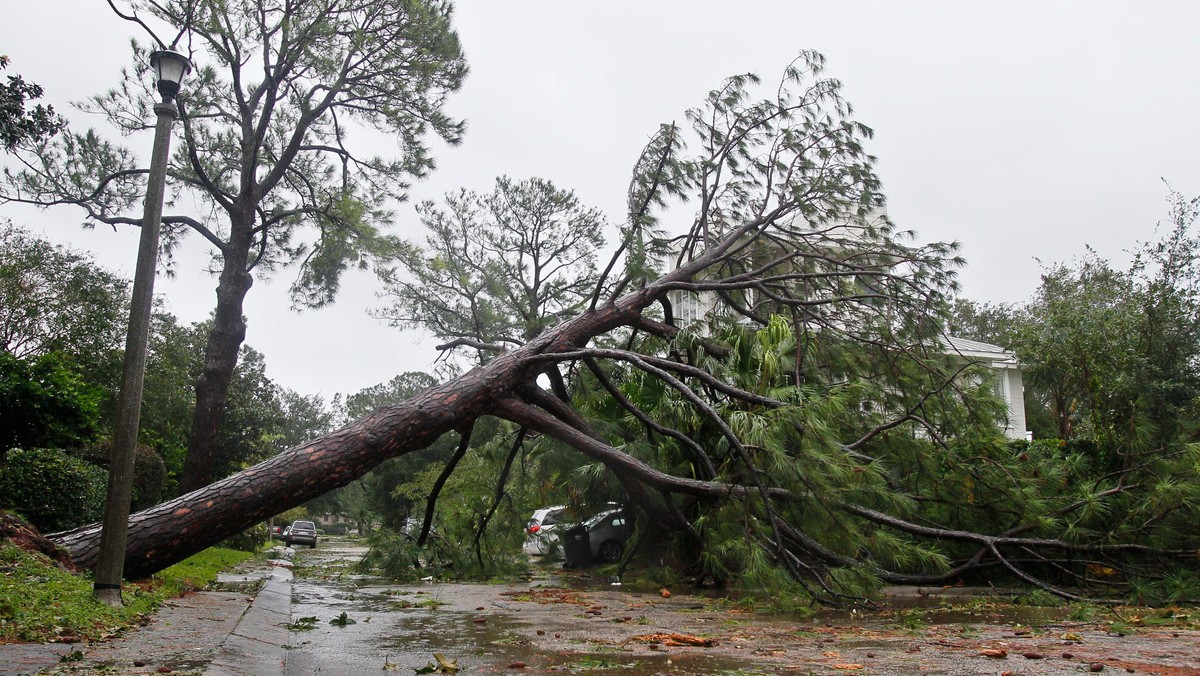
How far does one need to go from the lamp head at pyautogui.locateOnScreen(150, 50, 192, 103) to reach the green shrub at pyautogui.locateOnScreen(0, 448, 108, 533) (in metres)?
5.43

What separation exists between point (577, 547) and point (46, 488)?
27.5 ft

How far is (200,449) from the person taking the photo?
13.2 metres

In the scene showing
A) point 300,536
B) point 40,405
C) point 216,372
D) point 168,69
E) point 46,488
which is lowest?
point 300,536

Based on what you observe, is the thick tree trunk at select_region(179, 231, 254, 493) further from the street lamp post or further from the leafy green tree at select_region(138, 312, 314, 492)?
the street lamp post

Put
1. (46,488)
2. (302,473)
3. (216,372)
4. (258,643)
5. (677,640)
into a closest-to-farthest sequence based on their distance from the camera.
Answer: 1. (258,643)
2. (677,640)
3. (302,473)
4. (46,488)
5. (216,372)

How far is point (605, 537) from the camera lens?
15.0m

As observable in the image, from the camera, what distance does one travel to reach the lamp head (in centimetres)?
607

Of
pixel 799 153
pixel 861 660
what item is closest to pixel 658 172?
pixel 799 153

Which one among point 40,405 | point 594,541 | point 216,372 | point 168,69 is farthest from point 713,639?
point 216,372

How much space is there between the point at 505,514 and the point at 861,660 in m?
7.98

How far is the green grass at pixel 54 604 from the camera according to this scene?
436 cm

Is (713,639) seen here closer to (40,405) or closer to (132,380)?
(132,380)

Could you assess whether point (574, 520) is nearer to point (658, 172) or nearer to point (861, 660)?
→ point (658, 172)

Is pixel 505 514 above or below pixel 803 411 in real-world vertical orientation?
below
